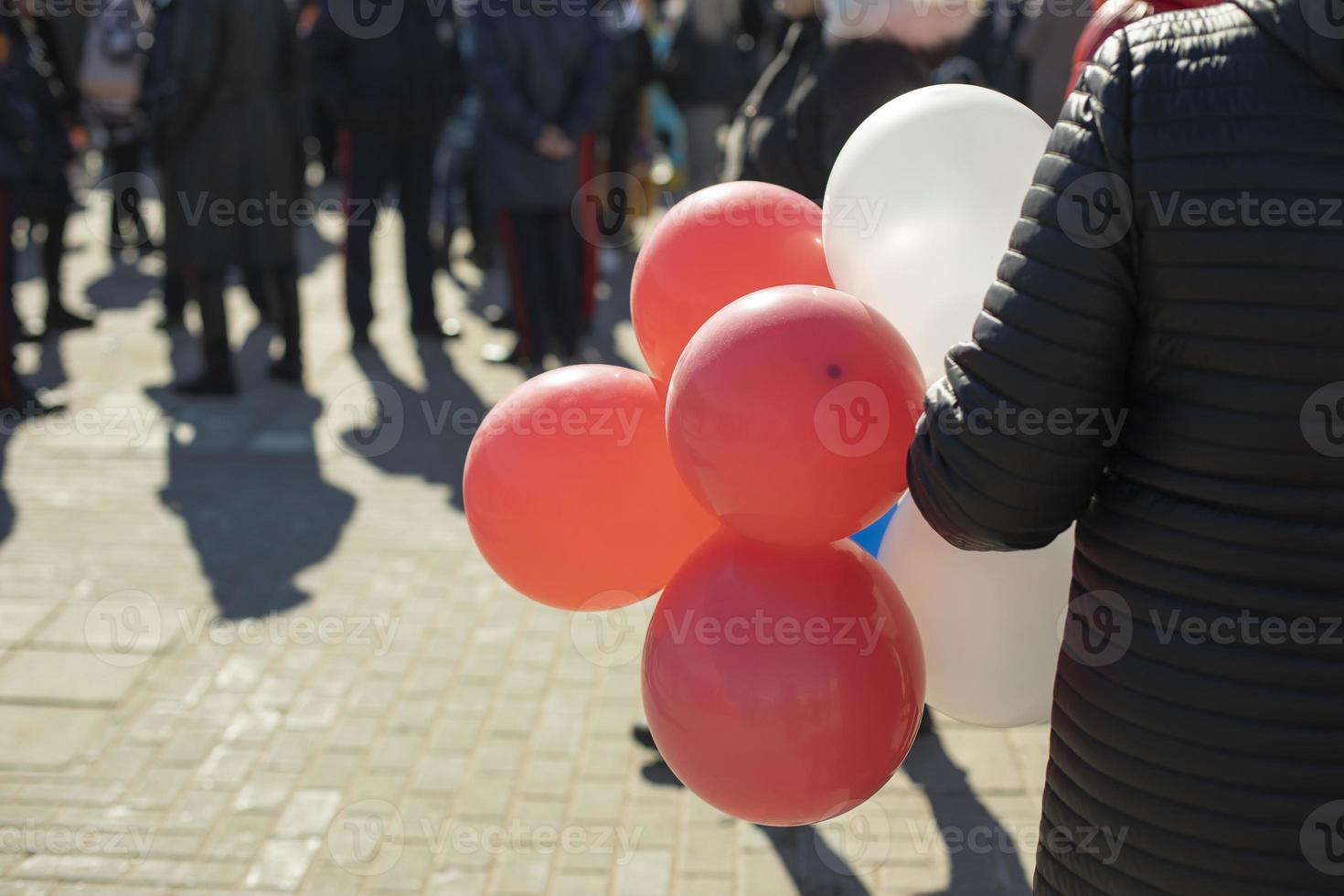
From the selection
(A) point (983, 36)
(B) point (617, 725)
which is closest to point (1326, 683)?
(B) point (617, 725)

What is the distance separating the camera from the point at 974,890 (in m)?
3.18

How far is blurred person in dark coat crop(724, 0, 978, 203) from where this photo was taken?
326 cm

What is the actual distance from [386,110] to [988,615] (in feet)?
20.1

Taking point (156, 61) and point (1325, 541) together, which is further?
point (156, 61)

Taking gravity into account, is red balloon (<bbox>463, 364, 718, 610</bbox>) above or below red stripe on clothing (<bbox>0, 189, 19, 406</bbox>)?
above

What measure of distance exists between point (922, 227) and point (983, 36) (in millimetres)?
5415

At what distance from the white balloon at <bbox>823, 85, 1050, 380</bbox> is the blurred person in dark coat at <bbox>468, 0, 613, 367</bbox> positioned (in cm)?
498

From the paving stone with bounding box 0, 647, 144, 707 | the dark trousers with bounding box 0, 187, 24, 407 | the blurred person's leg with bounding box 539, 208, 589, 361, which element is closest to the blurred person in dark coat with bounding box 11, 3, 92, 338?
the dark trousers with bounding box 0, 187, 24, 407

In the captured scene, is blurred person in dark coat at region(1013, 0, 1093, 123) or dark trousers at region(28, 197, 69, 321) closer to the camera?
blurred person in dark coat at region(1013, 0, 1093, 123)

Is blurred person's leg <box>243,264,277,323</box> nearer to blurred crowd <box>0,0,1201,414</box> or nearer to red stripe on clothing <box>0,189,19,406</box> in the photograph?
blurred crowd <box>0,0,1201,414</box>

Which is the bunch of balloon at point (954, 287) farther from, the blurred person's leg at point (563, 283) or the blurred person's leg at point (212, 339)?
the blurred person's leg at point (212, 339)

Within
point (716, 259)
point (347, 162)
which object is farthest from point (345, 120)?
point (716, 259)

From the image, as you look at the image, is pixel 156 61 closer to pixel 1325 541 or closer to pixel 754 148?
pixel 754 148

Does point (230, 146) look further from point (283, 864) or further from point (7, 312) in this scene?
point (283, 864)
